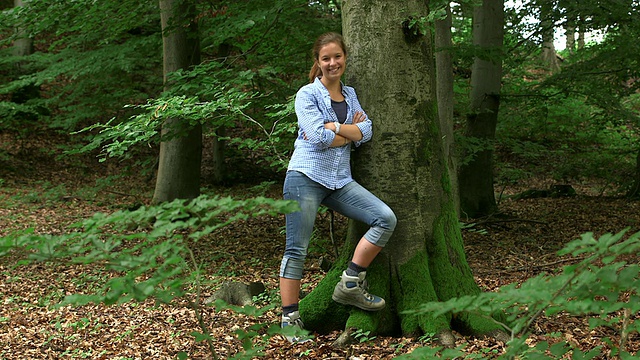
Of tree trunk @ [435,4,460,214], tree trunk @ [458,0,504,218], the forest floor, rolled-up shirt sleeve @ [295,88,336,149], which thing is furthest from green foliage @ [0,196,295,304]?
tree trunk @ [458,0,504,218]

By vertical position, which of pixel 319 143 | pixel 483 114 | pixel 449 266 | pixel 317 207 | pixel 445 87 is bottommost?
pixel 449 266

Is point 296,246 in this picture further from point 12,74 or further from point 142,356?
point 12,74

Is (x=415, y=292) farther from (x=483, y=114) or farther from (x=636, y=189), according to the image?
(x=636, y=189)

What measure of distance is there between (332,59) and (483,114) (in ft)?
21.5

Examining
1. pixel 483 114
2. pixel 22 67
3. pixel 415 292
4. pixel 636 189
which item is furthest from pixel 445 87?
pixel 22 67

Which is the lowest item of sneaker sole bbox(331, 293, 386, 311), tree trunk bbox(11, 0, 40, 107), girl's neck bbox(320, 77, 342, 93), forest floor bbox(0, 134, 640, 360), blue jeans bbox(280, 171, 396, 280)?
forest floor bbox(0, 134, 640, 360)

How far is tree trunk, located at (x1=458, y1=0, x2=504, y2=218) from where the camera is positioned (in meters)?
9.53

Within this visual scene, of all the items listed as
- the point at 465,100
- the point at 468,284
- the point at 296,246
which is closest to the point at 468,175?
→ the point at 465,100

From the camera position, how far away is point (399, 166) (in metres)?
3.91

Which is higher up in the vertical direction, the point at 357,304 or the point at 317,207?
the point at 317,207

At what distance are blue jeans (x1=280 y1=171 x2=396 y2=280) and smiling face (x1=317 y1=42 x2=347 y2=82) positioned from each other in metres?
0.66

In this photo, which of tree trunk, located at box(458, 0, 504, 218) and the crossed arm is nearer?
the crossed arm

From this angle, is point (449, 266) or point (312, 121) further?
point (449, 266)

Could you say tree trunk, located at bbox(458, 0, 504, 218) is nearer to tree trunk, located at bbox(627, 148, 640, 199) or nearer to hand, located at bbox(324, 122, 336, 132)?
tree trunk, located at bbox(627, 148, 640, 199)
